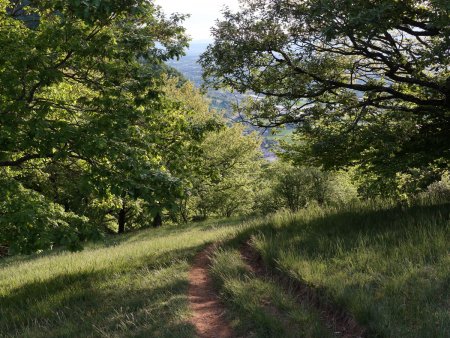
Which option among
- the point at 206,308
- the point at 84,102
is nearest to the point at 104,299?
the point at 206,308

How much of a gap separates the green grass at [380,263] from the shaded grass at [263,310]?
0.52 metres

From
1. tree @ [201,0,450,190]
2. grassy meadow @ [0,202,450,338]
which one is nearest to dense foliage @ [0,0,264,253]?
grassy meadow @ [0,202,450,338]

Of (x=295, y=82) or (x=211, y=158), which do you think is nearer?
(x=295, y=82)

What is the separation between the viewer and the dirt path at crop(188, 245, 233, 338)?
5879 mm

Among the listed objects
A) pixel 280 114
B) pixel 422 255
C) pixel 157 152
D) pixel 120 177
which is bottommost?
pixel 422 255

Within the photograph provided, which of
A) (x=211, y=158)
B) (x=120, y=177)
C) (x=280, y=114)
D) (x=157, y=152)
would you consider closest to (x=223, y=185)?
(x=211, y=158)

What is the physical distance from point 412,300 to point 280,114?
758cm

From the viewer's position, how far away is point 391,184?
36.9ft

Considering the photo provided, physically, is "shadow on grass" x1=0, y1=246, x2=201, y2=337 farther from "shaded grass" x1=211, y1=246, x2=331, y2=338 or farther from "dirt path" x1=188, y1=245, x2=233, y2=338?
"shaded grass" x1=211, y1=246, x2=331, y2=338

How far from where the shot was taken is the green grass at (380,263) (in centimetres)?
488

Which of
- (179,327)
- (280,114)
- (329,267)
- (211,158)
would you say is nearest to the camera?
(179,327)

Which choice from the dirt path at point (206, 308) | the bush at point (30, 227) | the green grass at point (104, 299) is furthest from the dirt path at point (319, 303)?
the bush at point (30, 227)

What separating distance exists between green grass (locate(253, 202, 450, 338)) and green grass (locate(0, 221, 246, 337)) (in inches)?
88.4

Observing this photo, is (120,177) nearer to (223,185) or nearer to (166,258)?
(166,258)
